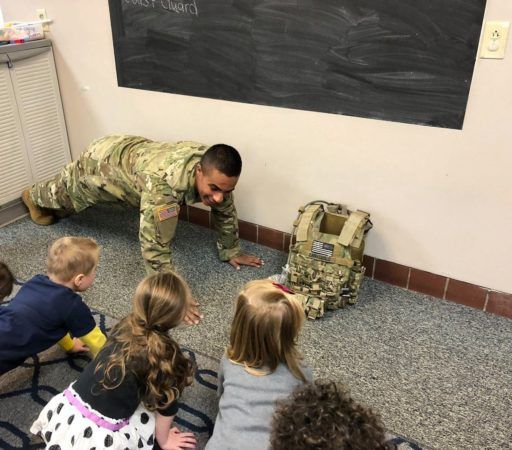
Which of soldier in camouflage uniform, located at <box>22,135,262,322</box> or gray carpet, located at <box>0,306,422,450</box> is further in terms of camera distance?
soldier in camouflage uniform, located at <box>22,135,262,322</box>

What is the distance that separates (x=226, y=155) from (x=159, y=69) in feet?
2.73

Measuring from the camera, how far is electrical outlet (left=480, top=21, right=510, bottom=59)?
64.9 inches

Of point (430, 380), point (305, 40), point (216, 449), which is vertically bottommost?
point (430, 380)

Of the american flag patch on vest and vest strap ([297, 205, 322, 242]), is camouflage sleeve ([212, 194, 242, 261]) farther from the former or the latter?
the american flag patch on vest

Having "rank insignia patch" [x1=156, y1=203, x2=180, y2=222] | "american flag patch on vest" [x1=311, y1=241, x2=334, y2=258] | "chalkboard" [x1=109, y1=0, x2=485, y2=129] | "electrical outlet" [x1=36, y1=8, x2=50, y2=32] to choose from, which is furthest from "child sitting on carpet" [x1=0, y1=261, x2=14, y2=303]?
"electrical outlet" [x1=36, y1=8, x2=50, y2=32]

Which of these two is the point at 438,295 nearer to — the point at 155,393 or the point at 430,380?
the point at 430,380

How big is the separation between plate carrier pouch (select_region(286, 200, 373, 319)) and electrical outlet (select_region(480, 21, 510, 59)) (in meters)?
0.75

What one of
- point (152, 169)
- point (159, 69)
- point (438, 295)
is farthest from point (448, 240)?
point (159, 69)

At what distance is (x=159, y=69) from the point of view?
8.07 ft

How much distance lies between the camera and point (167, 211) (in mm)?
2004

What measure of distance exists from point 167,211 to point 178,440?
90 centimetres

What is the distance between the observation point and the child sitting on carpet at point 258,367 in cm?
123

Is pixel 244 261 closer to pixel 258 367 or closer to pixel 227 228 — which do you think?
pixel 227 228

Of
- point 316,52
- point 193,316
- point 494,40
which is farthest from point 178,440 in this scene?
point 494,40
